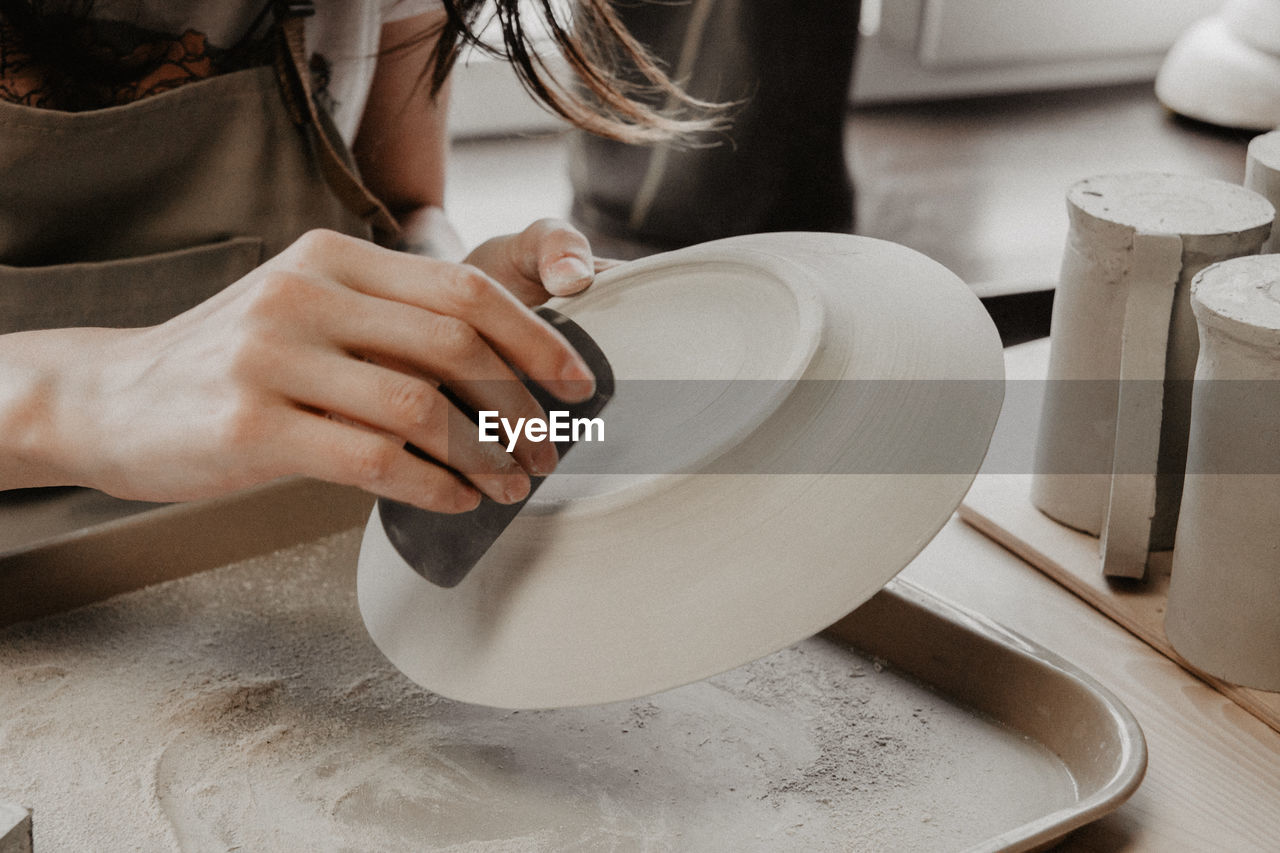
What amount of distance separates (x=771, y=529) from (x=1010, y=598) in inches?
12.0

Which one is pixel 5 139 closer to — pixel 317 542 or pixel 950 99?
pixel 317 542

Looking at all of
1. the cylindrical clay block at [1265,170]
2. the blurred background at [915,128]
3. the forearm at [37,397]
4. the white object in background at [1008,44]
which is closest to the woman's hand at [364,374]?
the forearm at [37,397]

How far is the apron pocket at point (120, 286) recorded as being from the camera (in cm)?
87

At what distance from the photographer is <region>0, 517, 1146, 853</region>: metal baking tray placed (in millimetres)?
561

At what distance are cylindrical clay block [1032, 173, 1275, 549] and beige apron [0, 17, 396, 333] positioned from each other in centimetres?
58

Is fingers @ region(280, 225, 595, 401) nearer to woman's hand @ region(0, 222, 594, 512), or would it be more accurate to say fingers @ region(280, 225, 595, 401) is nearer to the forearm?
woman's hand @ region(0, 222, 594, 512)

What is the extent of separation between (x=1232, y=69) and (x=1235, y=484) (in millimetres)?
1887

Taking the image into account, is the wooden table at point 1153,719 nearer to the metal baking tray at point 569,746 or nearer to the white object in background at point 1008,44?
the metal baking tray at point 569,746

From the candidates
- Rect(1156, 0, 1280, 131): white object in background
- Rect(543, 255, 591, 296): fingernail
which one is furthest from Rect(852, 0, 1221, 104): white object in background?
Rect(543, 255, 591, 296): fingernail

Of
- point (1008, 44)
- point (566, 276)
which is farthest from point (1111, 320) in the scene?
Result: point (1008, 44)

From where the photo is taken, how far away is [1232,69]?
2.13 meters

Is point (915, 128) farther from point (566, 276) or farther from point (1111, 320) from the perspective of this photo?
point (566, 276)

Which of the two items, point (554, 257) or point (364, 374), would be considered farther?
point (554, 257)

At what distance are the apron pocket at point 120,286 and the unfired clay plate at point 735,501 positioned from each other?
17.5 inches
